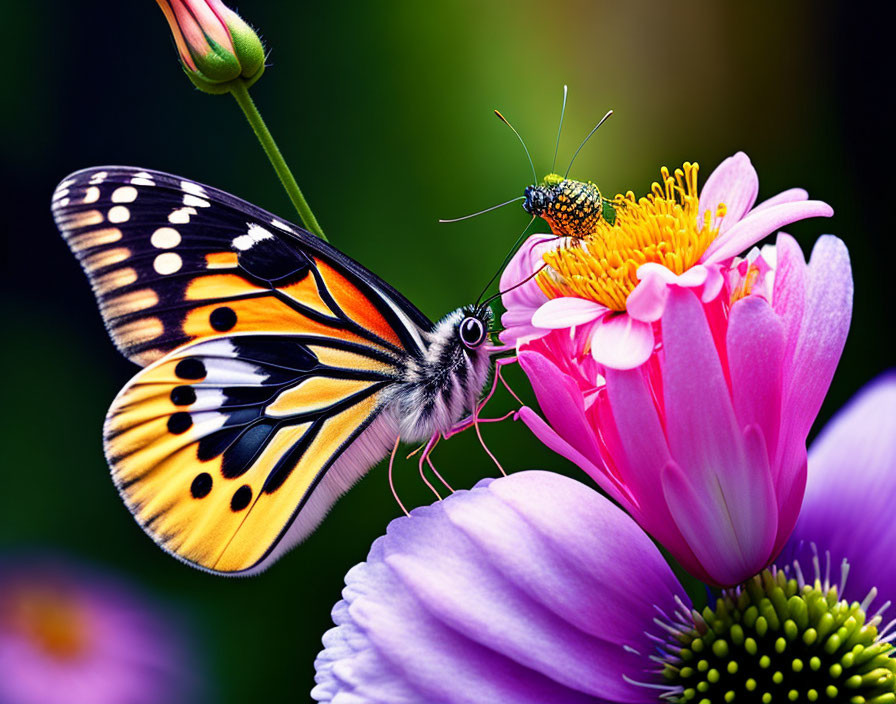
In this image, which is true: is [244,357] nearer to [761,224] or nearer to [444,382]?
[444,382]

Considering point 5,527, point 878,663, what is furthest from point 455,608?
point 5,527

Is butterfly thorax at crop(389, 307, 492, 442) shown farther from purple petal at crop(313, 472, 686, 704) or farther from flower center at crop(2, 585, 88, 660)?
flower center at crop(2, 585, 88, 660)

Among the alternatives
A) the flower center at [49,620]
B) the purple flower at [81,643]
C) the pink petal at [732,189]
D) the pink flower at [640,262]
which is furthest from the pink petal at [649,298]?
the flower center at [49,620]

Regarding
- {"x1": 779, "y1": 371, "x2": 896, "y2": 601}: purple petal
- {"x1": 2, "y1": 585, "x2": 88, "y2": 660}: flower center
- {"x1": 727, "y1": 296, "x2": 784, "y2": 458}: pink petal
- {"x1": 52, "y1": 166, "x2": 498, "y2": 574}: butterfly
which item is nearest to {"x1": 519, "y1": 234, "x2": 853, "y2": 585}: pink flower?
{"x1": 727, "y1": 296, "x2": 784, "y2": 458}: pink petal

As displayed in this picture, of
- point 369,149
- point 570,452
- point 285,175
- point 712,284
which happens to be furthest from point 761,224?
point 369,149

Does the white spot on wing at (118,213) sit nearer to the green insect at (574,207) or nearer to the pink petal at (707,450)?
the green insect at (574,207)
